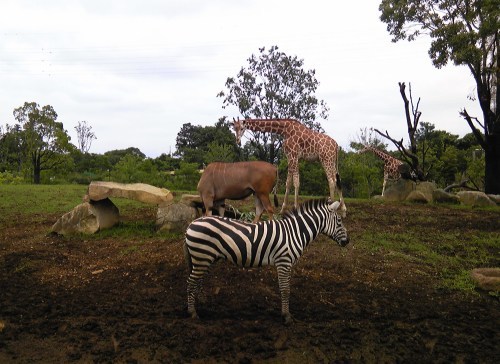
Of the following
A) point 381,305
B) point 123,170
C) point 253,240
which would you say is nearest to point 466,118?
point 381,305

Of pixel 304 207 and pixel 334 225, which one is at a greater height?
pixel 304 207

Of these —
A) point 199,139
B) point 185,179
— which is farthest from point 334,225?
point 199,139

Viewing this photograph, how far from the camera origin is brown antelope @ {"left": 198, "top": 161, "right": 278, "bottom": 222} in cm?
800

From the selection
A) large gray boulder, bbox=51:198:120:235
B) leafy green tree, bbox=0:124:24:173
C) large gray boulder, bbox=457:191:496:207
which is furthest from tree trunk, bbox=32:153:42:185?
large gray boulder, bbox=457:191:496:207

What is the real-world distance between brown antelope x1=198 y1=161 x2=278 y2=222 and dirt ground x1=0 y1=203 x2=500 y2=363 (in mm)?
1202

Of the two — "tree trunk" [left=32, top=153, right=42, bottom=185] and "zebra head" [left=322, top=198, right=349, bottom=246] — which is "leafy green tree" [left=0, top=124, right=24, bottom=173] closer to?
"tree trunk" [left=32, top=153, right=42, bottom=185]

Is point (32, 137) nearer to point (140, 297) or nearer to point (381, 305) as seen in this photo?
point (140, 297)

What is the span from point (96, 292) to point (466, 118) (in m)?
14.4

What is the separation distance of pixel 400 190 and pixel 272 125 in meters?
7.57

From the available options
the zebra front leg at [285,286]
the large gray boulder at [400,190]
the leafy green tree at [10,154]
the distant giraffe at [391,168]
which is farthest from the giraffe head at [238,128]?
the leafy green tree at [10,154]

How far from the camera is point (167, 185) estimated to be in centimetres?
2139

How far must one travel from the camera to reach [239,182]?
809 cm

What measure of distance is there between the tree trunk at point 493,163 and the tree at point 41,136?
22.0m

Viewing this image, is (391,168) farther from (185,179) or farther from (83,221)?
(83,221)
